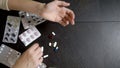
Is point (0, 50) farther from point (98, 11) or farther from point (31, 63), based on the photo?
point (98, 11)

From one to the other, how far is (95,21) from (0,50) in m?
0.59

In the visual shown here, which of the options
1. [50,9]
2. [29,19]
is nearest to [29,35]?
[29,19]

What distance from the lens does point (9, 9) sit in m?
1.38

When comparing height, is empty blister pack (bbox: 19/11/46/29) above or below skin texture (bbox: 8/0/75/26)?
below

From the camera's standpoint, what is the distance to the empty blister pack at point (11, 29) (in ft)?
4.74

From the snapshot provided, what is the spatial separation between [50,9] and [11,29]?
297 mm

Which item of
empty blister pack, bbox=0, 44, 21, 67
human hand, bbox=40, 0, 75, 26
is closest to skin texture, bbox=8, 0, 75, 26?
human hand, bbox=40, 0, 75, 26

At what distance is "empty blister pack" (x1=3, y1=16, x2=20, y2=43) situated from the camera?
144 cm

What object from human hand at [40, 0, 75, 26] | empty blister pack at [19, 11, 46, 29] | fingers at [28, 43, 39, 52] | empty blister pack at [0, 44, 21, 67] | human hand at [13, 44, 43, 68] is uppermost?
human hand at [40, 0, 75, 26]

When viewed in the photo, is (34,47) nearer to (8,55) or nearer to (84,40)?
(8,55)

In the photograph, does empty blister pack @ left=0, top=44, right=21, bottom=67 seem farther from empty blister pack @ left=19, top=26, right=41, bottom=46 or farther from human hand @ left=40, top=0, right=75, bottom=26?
human hand @ left=40, top=0, right=75, bottom=26

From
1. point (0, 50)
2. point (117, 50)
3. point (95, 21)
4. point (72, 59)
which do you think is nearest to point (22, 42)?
point (0, 50)

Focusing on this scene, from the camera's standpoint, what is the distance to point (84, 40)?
1.46 m

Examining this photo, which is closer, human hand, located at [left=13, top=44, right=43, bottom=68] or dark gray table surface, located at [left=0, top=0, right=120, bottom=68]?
human hand, located at [left=13, top=44, right=43, bottom=68]
